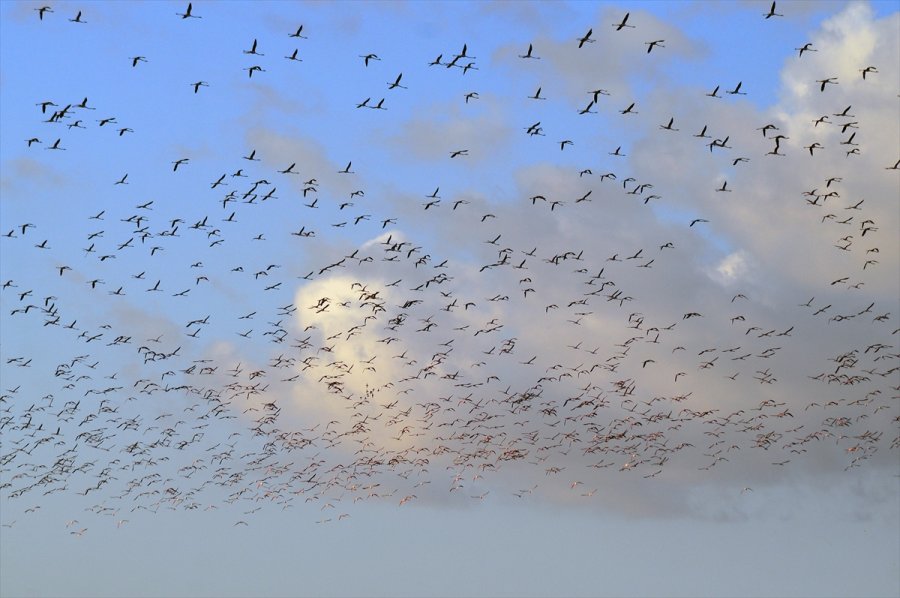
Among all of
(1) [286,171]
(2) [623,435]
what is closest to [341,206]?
(1) [286,171]

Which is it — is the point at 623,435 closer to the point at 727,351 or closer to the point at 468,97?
the point at 727,351

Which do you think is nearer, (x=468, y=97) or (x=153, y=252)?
(x=468, y=97)

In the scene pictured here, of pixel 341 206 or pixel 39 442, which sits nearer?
pixel 341 206

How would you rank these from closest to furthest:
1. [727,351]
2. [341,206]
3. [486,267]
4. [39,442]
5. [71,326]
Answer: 1. [341,206]
2. [486,267]
3. [71,326]
4. [727,351]
5. [39,442]

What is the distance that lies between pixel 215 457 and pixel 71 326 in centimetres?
2864

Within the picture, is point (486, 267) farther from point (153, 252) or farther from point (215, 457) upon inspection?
point (215, 457)

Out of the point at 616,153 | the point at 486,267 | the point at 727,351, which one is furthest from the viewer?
the point at 727,351

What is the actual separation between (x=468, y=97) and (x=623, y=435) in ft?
169

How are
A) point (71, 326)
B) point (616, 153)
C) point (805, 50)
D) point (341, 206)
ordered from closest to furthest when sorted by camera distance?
point (805, 50), point (616, 153), point (341, 206), point (71, 326)

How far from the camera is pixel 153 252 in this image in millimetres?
108500

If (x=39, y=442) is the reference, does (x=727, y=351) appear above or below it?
above

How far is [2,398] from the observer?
4902 inches

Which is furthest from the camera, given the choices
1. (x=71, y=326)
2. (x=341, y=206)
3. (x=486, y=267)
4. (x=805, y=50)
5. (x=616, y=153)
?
(x=71, y=326)

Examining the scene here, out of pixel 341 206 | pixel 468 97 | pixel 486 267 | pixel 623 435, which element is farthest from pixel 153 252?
pixel 623 435
